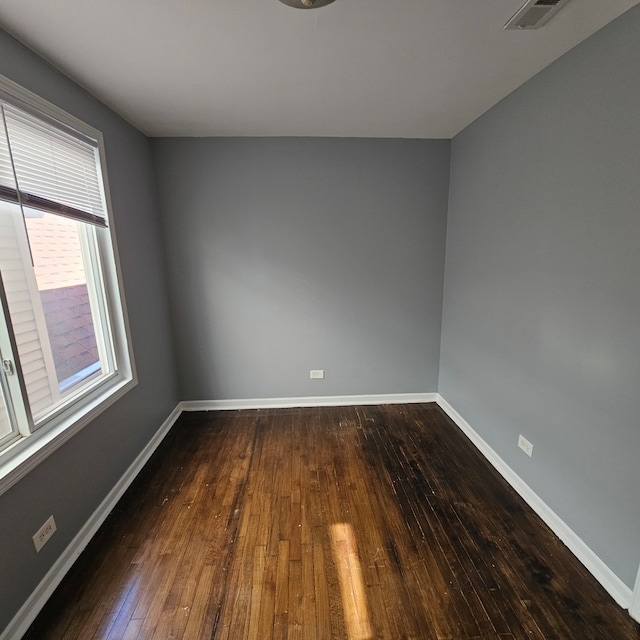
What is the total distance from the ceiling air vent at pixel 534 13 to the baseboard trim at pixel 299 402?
9.31 feet

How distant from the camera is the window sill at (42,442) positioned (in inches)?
52.6

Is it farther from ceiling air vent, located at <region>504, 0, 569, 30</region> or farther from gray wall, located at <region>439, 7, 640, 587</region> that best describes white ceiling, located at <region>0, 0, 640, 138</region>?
gray wall, located at <region>439, 7, 640, 587</region>

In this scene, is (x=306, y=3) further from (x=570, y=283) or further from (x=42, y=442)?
(x=42, y=442)

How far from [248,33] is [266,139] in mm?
1376

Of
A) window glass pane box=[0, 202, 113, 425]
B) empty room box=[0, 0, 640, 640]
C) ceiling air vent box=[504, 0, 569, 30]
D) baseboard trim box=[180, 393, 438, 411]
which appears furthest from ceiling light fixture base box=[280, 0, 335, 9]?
baseboard trim box=[180, 393, 438, 411]

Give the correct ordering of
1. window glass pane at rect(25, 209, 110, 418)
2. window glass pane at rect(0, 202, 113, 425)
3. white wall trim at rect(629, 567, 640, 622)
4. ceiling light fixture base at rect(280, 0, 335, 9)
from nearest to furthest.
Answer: ceiling light fixture base at rect(280, 0, 335, 9) < white wall trim at rect(629, 567, 640, 622) < window glass pane at rect(0, 202, 113, 425) < window glass pane at rect(25, 209, 110, 418)

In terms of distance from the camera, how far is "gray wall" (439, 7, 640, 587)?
1390 mm

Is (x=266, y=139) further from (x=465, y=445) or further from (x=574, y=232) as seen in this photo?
(x=465, y=445)

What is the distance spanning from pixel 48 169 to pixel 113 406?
4.65 ft

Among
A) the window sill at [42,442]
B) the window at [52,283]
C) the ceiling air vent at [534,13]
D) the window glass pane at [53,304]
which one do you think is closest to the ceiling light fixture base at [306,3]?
the ceiling air vent at [534,13]

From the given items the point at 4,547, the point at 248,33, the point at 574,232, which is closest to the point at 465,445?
the point at 574,232

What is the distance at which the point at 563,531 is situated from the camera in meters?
1.76

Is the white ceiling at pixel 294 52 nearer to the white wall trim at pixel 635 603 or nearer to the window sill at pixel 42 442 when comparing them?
the window sill at pixel 42 442

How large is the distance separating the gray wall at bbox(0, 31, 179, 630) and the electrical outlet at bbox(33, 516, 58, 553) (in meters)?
0.02
